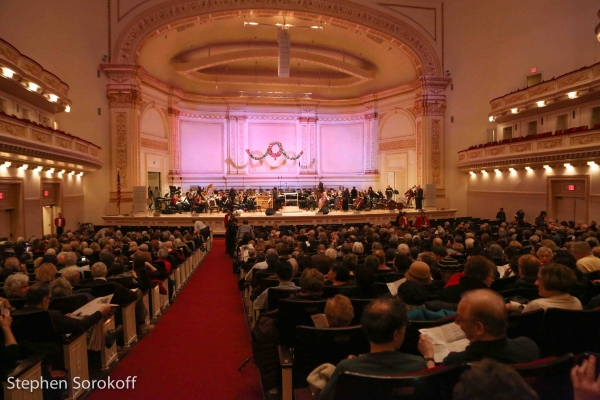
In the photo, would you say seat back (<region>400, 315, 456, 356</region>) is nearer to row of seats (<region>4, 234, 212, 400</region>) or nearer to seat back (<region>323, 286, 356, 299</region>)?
seat back (<region>323, 286, 356, 299</region>)

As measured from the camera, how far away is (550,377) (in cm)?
203

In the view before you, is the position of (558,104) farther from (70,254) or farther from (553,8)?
(70,254)

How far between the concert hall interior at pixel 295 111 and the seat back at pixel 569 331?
474 inches

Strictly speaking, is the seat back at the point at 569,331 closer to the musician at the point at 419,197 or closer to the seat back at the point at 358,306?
the seat back at the point at 358,306

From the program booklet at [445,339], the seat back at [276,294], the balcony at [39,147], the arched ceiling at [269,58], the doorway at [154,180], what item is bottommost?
the seat back at [276,294]

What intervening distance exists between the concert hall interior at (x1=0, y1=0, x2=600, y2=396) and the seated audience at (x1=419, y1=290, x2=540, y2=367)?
38.8 feet

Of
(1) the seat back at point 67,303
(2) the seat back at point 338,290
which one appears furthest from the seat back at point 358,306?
(1) the seat back at point 67,303

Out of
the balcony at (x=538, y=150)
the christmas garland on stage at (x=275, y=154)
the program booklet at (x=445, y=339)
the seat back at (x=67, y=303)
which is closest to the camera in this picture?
the program booklet at (x=445, y=339)

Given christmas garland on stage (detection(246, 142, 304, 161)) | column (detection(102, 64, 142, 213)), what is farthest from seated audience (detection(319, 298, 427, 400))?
christmas garland on stage (detection(246, 142, 304, 161))

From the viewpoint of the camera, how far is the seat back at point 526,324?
2.97m

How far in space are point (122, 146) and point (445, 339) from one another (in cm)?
1917

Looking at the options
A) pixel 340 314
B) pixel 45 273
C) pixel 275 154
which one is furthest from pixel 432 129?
pixel 340 314

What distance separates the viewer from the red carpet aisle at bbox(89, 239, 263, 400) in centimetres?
427

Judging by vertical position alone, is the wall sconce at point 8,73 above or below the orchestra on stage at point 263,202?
above
